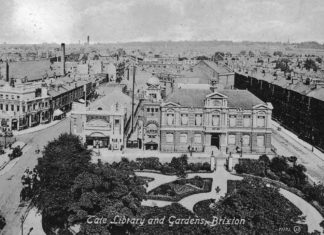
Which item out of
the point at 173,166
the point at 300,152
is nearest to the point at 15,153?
the point at 173,166

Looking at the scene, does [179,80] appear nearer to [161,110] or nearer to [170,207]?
[161,110]

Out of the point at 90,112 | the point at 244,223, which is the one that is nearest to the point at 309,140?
the point at 90,112

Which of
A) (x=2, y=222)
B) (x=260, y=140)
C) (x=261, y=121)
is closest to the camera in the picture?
(x=2, y=222)

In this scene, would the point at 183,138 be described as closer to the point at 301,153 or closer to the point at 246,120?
the point at 246,120

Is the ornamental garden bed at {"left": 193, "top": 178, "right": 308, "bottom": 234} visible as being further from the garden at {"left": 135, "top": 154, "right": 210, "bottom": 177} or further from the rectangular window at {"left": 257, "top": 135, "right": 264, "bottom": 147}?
the rectangular window at {"left": 257, "top": 135, "right": 264, "bottom": 147}

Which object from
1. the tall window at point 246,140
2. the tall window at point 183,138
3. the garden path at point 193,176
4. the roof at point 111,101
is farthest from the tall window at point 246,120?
the roof at point 111,101

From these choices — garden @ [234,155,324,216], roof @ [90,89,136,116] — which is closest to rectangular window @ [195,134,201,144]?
garden @ [234,155,324,216]
